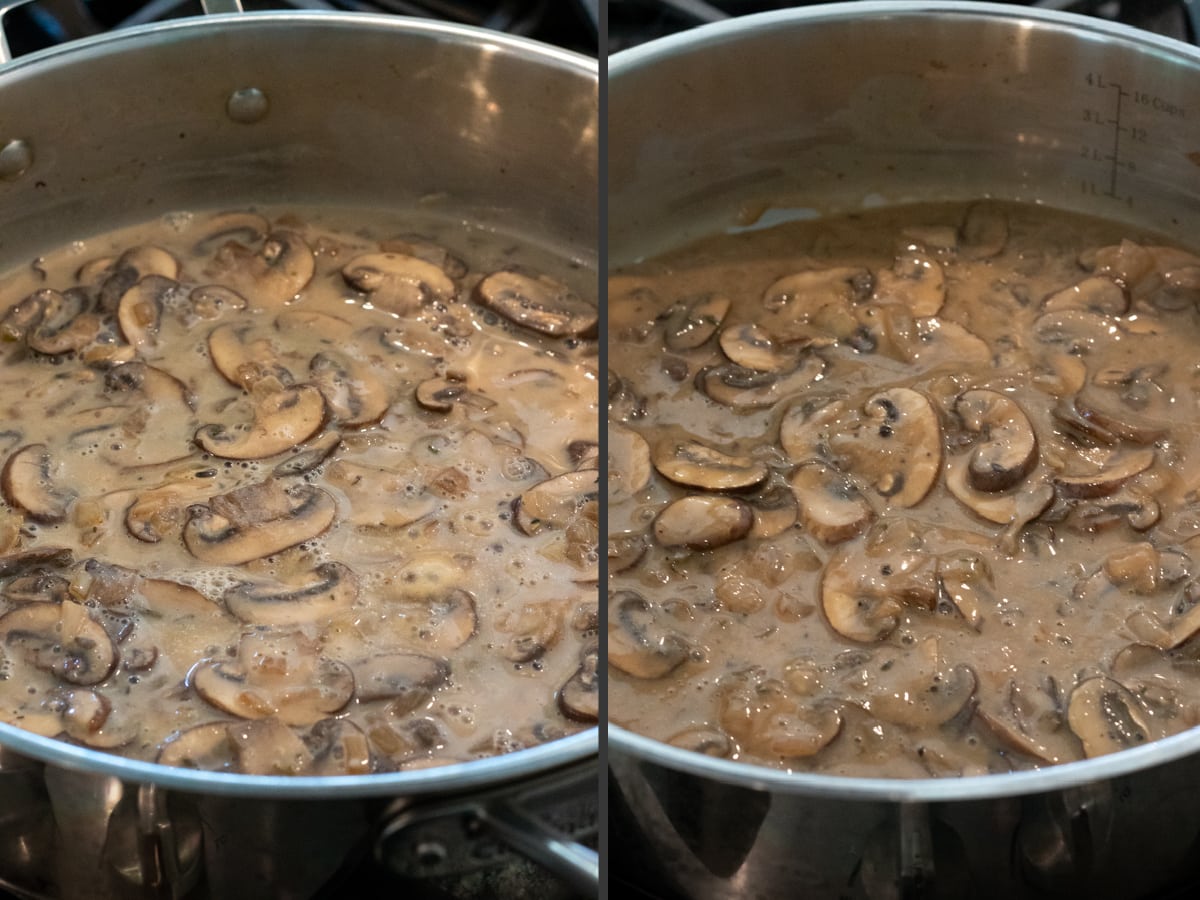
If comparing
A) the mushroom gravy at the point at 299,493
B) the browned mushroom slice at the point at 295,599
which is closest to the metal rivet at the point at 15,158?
the mushroom gravy at the point at 299,493

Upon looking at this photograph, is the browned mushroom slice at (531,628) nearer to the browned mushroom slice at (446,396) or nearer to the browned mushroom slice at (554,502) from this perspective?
the browned mushroom slice at (554,502)

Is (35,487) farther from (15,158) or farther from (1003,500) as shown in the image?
(1003,500)

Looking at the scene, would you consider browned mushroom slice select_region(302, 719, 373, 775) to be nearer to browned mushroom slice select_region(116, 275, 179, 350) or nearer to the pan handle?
the pan handle

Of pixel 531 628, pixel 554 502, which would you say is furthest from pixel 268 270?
pixel 531 628

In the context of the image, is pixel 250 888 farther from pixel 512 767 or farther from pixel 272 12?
pixel 272 12

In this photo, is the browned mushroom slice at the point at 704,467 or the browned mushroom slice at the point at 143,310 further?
the browned mushroom slice at the point at 143,310

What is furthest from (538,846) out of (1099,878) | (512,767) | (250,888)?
(1099,878)

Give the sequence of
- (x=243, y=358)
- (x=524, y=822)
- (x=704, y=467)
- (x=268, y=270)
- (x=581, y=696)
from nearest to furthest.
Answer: (x=524, y=822), (x=581, y=696), (x=704, y=467), (x=243, y=358), (x=268, y=270)
